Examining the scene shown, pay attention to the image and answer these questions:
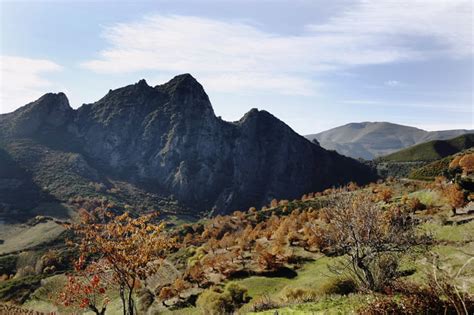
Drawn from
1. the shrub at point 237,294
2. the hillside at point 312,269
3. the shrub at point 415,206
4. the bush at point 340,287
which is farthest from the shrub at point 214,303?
the shrub at point 415,206

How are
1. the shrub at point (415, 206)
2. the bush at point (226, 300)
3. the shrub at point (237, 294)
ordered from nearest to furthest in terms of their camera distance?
the bush at point (226, 300)
the shrub at point (237, 294)
the shrub at point (415, 206)

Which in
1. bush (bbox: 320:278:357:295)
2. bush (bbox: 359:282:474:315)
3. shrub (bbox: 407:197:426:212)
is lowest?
bush (bbox: 320:278:357:295)

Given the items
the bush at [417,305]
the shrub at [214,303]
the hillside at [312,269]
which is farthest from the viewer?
the shrub at [214,303]

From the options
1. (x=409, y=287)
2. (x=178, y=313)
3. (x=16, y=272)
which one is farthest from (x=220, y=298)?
(x=16, y=272)

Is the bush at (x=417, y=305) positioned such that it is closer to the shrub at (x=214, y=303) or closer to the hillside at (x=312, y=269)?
the hillside at (x=312, y=269)

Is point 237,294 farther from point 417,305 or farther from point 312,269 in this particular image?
point 417,305

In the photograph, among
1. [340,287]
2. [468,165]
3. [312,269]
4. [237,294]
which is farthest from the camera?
[468,165]

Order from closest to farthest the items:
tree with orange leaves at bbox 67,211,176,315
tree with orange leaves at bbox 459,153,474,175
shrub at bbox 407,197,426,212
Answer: tree with orange leaves at bbox 67,211,176,315
shrub at bbox 407,197,426,212
tree with orange leaves at bbox 459,153,474,175

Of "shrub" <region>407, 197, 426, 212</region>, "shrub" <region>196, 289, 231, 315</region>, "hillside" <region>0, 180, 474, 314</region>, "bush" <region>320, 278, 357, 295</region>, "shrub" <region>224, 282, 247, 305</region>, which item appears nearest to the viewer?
"hillside" <region>0, 180, 474, 314</region>

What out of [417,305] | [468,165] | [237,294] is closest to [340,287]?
[237,294]

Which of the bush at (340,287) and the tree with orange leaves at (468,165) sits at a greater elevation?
the tree with orange leaves at (468,165)

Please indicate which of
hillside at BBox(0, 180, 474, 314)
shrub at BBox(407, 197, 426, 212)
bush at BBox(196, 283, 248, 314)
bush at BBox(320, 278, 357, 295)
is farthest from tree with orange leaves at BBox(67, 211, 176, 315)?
shrub at BBox(407, 197, 426, 212)

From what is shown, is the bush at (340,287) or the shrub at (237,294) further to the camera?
the shrub at (237,294)

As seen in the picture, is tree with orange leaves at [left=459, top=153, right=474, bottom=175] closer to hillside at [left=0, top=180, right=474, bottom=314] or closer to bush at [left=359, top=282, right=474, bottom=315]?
hillside at [left=0, top=180, right=474, bottom=314]
